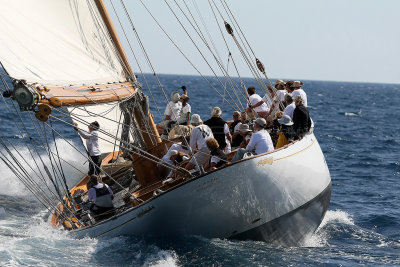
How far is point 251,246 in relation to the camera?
12.5 m

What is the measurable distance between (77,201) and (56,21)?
3748mm

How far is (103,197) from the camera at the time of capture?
43.7ft

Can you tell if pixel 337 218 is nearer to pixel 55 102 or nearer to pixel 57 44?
pixel 57 44

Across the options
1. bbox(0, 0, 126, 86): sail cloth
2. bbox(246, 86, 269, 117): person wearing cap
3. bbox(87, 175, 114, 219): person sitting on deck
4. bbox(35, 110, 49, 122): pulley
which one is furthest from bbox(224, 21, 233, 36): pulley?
bbox(35, 110, 49, 122): pulley

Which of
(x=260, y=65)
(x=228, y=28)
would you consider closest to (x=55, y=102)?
(x=228, y=28)

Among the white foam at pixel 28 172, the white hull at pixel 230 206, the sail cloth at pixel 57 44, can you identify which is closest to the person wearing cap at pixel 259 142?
the white hull at pixel 230 206

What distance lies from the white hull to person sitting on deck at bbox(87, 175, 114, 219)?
62 cm

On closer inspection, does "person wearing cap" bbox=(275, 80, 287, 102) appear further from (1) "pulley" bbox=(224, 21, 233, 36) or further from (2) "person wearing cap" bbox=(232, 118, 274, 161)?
(2) "person wearing cap" bbox=(232, 118, 274, 161)

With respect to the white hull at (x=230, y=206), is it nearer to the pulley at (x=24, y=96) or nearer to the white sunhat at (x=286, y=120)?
the white sunhat at (x=286, y=120)

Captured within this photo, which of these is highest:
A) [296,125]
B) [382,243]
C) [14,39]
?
[14,39]

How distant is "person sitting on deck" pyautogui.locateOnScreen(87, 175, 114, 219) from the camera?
43.6 ft

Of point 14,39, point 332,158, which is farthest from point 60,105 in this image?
point 332,158

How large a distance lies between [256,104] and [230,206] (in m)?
5.05

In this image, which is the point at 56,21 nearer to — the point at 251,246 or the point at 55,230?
the point at 55,230
